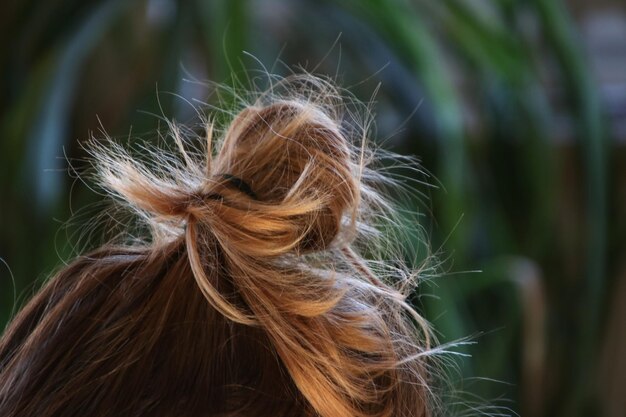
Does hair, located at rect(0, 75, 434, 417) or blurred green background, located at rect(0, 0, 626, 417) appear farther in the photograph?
blurred green background, located at rect(0, 0, 626, 417)

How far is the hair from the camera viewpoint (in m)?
0.43

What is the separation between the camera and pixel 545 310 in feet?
3.93

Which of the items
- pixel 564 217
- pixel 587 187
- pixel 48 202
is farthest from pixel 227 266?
pixel 564 217

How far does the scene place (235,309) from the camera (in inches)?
17.2

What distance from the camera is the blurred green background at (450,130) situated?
3.16 feet

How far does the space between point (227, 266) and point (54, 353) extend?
83mm

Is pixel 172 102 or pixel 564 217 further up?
pixel 172 102

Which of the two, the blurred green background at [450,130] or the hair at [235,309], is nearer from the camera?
the hair at [235,309]

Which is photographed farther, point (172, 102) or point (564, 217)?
point (564, 217)

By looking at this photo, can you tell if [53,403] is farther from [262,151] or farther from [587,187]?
[587,187]

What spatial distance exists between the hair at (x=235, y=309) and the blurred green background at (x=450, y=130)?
396mm

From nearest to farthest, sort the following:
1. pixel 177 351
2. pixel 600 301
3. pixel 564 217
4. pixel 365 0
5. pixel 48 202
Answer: pixel 177 351 → pixel 48 202 → pixel 365 0 → pixel 600 301 → pixel 564 217

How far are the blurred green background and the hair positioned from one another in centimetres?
40

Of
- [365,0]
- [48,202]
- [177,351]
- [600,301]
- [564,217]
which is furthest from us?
[564,217]
